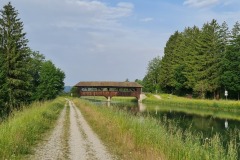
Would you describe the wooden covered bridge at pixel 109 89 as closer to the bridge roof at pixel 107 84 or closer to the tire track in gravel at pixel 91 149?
the bridge roof at pixel 107 84

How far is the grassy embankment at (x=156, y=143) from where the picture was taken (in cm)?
884

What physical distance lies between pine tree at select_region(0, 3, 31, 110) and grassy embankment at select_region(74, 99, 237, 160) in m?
19.5

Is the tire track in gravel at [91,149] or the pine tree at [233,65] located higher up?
the pine tree at [233,65]

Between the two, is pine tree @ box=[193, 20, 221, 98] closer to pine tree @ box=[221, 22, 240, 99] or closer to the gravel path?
pine tree @ box=[221, 22, 240, 99]

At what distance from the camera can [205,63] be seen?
5809cm

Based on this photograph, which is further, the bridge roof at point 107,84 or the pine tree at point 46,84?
the bridge roof at point 107,84

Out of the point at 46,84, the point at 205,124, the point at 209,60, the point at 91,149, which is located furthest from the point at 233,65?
the point at 91,149

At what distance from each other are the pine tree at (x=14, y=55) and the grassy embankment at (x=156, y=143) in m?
19.5

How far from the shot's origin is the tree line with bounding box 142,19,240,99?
171 feet

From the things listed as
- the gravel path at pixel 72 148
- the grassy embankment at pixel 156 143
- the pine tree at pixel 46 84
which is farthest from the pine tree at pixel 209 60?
the gravel path at pixel 72 148

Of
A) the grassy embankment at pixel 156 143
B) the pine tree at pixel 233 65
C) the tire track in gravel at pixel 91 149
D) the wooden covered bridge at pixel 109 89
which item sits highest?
the pine tree at pixel 233 65

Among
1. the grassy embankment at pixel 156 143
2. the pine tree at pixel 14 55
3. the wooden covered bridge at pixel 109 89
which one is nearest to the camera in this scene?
the grassy embankment at pixel 156 143

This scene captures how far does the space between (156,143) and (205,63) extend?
49155 millimetres

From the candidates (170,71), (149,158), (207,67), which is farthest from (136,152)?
(170,71)
